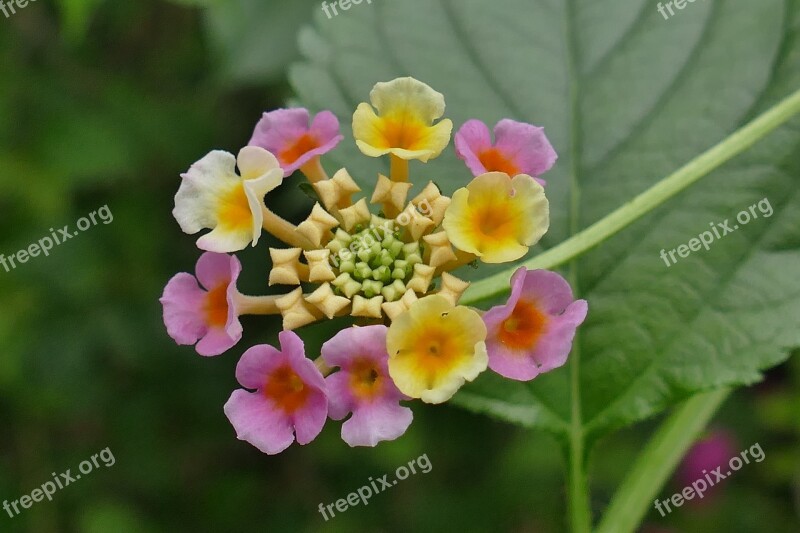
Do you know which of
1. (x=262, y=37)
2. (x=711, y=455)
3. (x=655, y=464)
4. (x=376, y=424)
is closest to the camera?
(x=376, y=424)

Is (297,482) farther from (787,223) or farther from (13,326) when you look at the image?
(787,223)

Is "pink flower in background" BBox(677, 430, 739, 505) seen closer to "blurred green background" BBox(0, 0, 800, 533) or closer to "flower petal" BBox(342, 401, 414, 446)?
"blurred green background" BBox(0, 0, 800, 533)

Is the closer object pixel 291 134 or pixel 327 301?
pixel 327 301

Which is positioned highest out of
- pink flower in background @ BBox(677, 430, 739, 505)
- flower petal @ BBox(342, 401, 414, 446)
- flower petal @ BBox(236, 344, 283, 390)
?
flower petal @ BBox(236, 344, 283, 390)

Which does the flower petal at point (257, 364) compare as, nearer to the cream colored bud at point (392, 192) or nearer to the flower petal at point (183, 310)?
the flower petal at point (183, 310)

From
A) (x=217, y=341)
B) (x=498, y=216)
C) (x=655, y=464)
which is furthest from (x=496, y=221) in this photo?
(x=655, y=464)

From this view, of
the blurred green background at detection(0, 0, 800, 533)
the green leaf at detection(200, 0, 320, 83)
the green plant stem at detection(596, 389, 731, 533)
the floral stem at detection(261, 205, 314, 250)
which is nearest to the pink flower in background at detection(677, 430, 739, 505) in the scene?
the blurred green background at detection(0, 0, 800, 533)

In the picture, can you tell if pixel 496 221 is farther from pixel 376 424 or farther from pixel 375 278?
pixel 376 424

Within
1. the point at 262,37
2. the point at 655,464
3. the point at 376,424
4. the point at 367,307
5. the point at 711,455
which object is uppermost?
the point at 262,37
